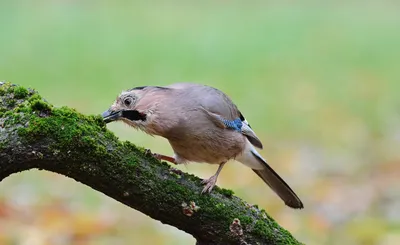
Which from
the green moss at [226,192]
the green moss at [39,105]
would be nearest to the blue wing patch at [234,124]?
the green moss at [226,192]

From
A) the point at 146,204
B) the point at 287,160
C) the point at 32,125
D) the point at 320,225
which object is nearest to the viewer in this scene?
the point at 32,125

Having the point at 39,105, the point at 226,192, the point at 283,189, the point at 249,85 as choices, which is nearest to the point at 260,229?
the point at 226,192

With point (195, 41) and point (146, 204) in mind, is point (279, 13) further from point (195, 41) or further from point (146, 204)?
point (146, 204)

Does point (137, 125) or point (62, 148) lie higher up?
point (137, 125)

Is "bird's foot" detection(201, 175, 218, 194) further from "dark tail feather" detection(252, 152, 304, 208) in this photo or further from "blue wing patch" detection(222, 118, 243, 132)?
"dark tail feather" detection(252, 152, 304, 208)

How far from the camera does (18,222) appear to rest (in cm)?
610

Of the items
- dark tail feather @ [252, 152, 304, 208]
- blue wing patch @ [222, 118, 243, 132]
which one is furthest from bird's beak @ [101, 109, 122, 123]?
dark tail feather @ [252, 152, 304, 208]

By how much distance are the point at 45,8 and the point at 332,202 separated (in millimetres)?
13929

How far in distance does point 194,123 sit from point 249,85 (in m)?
8.97

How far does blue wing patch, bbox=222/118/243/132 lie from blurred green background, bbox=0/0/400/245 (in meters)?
1.87

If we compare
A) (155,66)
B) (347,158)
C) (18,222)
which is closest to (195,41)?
(155,66)

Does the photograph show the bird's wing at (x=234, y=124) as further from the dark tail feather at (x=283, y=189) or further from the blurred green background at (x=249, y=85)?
the blurred green background at (x=249, y=85)

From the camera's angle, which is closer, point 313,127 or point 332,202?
point 332,202

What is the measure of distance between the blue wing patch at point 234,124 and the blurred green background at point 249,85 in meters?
1.87
